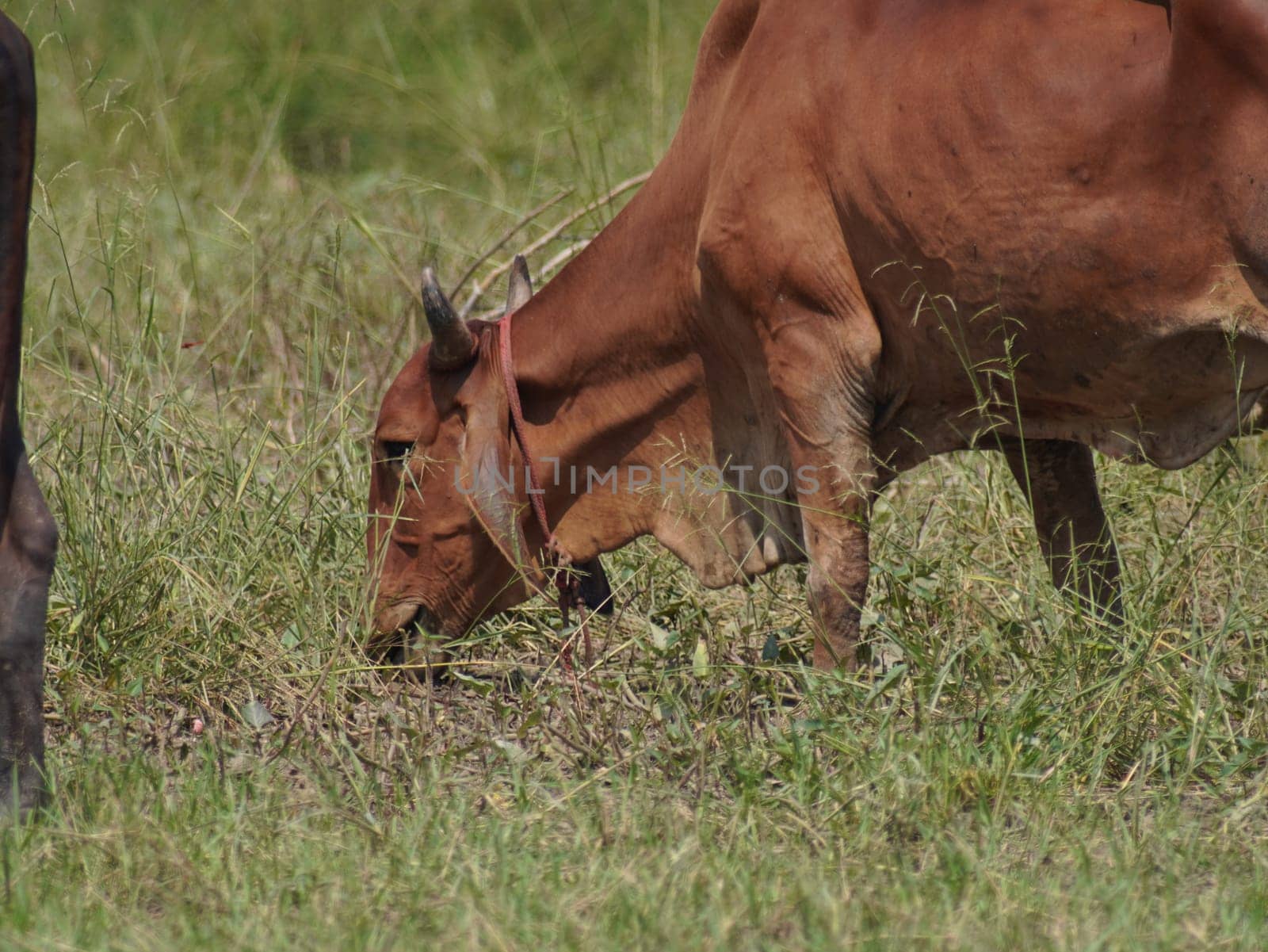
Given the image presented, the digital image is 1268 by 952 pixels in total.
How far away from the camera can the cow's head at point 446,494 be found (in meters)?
3.89

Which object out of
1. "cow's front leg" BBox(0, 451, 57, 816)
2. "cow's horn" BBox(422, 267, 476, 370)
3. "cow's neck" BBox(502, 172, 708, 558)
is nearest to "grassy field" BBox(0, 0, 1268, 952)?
"cow's front leg" BBox(0, 451, 57, 816)

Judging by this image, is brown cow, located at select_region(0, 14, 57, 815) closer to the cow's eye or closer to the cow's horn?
the cow's horn

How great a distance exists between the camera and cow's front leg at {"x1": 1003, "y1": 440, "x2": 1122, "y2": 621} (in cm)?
385

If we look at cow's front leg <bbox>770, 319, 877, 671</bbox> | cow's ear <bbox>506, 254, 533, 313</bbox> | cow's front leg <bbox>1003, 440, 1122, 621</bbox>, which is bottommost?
cow's front leg <bbox>1003, 440, 1122, 621</bbox>

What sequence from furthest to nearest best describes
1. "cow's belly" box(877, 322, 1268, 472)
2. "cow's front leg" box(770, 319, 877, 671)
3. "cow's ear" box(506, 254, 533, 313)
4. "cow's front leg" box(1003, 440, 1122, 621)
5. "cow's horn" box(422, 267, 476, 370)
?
"cow's ear" box(506, 254, 533, 313) < "cow's front leg" box(1003, 440, 1122, 621) < "cow's horn" box(422, 267, 476, 370) < "cow's front leg" box(770, 319, 877, 671) < "cow's belly" box(877, 322, 1268, 472)

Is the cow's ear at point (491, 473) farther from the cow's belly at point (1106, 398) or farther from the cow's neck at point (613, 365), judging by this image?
the cow's belly at point (1106, 398)

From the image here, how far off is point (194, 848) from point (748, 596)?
5.42 ft

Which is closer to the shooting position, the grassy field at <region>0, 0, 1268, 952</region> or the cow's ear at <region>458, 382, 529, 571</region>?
the grassy field at <region>0, 0, 1268, 952</region>

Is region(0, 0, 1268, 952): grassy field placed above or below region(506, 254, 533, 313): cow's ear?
below

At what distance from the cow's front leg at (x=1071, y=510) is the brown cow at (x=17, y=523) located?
2.11 m

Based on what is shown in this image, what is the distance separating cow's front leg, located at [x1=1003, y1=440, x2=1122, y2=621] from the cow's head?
3.87 ft

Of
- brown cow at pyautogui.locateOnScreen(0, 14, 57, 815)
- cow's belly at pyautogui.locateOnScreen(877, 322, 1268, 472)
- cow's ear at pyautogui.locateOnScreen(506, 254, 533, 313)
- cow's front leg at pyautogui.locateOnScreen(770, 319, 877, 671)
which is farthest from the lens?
cow's ear at pyautogui.locateOnScreen(506, 254, 533, 313)

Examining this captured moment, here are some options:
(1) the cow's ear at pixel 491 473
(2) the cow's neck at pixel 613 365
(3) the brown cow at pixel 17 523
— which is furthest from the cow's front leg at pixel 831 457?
(3) the brown cow at pixel 17 523

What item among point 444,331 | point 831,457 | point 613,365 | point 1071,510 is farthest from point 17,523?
point 1071,510
